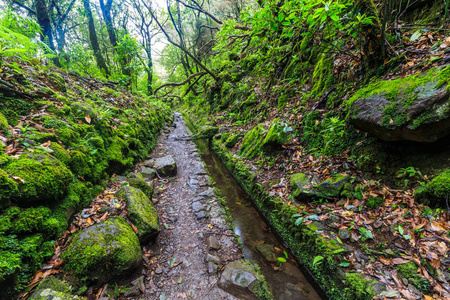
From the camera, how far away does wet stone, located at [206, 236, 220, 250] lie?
3.58 metres

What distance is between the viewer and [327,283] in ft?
9.22

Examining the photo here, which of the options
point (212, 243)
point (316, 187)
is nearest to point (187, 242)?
point (212, 243)

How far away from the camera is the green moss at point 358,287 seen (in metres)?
2.23

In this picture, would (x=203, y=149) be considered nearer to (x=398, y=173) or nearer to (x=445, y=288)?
(x=398, y=173)

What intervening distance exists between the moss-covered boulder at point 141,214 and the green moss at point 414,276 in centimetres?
382

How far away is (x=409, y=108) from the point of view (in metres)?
2.69

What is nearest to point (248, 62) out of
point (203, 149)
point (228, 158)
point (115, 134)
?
point (203, 149)

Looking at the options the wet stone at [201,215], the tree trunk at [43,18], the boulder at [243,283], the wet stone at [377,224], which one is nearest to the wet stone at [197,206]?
the wet stone at [201,215]

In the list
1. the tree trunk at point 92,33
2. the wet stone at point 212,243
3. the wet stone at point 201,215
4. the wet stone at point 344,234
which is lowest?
the wet stone at point 212,243

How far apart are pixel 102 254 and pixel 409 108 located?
4938 mm

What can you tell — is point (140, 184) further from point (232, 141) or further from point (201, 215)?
point (232, 141)

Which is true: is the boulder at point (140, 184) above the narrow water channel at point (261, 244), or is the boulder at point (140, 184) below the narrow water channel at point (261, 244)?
above

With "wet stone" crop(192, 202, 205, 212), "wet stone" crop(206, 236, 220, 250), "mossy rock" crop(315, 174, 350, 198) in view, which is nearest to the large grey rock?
"wet stone" crop(192, 202, 205, 212)

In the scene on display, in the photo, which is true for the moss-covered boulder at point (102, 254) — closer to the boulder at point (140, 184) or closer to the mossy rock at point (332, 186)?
the boulder at point (140, 184)
